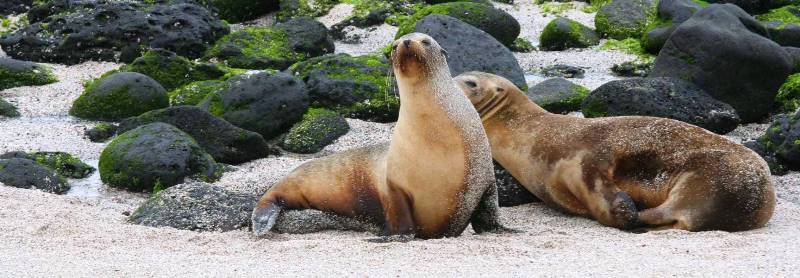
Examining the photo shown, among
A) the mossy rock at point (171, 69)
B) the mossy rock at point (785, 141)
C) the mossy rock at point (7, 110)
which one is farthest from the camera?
the mossy rock at point (171, 69)

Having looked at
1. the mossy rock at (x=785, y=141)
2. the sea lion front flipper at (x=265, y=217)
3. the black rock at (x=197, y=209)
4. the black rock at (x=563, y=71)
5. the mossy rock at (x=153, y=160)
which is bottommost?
the black rock at (x=563, y=71)

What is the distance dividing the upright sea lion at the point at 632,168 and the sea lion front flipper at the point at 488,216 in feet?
3.10

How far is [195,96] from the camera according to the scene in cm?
1237

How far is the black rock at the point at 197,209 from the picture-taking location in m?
7.20

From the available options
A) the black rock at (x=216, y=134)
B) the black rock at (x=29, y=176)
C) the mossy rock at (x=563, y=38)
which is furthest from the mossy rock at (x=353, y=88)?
the mossy rock at (x=563, y=38)

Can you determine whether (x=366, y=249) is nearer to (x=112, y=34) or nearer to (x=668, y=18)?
(x=112, y=34)

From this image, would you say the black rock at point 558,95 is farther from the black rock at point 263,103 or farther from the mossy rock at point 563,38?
the mossy rock at point 563,38

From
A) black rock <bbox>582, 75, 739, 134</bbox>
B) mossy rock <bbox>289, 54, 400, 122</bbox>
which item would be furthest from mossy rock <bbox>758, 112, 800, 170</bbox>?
mossy rock <bbox>289, 54, 400, 122</bbox>

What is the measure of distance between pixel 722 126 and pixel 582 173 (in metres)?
3.67

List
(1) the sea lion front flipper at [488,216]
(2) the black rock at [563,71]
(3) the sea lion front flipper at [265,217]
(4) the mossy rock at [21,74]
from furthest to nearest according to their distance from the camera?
(2) the black rock at [563,71] < (4) the mossy rock at [21,74] < (3) the sea lion front flipper at [265,217] < (1) the sea lion front flipper at [488,216]

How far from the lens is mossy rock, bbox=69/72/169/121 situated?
1182cm

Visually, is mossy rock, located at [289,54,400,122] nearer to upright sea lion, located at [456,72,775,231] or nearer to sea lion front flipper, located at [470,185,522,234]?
upright sea lion, located at [456,72,775,231]

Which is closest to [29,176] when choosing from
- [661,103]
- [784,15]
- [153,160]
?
[153,160]

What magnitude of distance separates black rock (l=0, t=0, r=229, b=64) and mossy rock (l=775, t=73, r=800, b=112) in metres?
8.11
